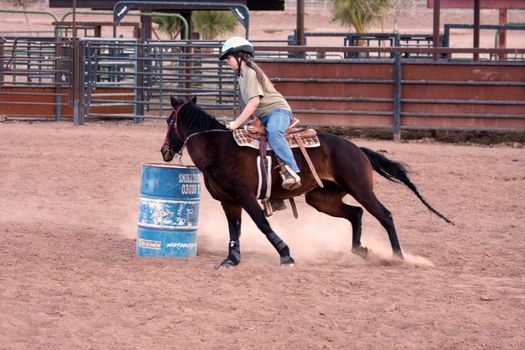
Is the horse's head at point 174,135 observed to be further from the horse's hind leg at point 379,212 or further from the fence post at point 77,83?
the fence post at point 77,83

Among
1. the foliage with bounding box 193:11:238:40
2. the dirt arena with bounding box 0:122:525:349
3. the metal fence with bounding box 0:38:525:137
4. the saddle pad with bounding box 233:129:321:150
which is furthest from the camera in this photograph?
the foliage with bounding box 193:11:238:40

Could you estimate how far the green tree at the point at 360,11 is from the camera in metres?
42.9

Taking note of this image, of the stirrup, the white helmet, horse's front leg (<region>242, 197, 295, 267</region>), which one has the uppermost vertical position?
the white helmet

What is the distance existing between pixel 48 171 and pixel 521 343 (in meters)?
8.43

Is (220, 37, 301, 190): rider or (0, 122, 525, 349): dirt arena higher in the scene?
(220, 37, 301, 190): rider

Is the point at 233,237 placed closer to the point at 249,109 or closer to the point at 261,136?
the point at 261,136

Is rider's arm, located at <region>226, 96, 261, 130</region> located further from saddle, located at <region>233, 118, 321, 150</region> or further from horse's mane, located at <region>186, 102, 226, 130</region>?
horse's mane, located at <region>186, 102, 226, 130</region>

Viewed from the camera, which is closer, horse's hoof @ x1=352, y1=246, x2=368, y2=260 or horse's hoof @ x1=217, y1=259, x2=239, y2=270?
horse's hoof @ x1=217, y1=259, x2=239, y2=270

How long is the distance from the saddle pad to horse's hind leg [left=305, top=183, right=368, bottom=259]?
515 mm

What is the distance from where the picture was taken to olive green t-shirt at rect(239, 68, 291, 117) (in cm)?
774

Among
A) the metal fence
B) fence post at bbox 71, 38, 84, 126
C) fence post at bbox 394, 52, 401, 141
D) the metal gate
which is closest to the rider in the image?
the metal fence

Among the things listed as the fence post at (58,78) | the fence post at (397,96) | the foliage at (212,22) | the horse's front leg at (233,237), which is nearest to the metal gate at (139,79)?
the fence post at (58,78)

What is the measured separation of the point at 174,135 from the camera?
812 cm

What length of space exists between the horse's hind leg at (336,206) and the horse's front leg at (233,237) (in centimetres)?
66
